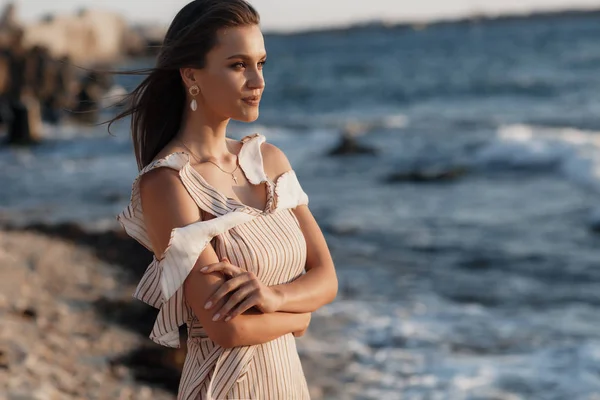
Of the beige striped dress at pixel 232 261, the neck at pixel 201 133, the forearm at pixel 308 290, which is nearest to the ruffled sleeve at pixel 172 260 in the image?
the beige striped dress at pixel 232 261

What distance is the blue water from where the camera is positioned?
22.1 ft

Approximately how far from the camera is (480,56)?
63.3m

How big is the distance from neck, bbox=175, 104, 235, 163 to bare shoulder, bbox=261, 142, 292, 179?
17 centimetres

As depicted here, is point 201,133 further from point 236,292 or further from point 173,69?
point 236,292

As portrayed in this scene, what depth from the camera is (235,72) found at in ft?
7.68

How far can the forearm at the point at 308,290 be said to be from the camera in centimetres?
238

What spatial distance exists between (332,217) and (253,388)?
10.5 meters

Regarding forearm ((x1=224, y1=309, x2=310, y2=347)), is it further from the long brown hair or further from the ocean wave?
the ocean wave

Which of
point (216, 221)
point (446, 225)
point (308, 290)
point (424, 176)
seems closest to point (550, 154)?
point (424, 176)

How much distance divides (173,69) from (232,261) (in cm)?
52

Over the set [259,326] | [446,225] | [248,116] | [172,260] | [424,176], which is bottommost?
[259,326]

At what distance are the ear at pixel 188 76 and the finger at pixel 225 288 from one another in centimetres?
52

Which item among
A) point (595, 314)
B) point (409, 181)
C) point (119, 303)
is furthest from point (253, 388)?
point (409, 181)

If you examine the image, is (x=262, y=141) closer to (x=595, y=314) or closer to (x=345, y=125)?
(x=595, y=314)
